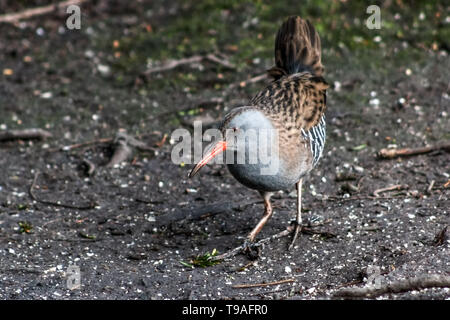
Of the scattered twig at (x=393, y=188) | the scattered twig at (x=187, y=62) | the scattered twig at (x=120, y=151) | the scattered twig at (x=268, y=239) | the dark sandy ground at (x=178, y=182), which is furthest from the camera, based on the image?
the scattered twig at (x=187, y=62)

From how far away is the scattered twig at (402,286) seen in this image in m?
4.37

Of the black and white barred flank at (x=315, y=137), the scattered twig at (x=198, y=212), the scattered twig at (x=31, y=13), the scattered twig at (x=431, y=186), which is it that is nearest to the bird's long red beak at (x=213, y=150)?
the black and white barred flank at (x=315, y=137)

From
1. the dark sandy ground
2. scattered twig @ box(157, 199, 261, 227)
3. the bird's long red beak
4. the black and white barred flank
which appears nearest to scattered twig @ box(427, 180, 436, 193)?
the dark sandy ground

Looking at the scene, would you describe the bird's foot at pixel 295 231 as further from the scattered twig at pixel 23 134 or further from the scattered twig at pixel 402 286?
the scattered twig at pixel 23 134

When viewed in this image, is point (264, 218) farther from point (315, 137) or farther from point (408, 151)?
point (408, 151)

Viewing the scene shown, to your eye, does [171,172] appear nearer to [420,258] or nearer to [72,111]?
[72,111]

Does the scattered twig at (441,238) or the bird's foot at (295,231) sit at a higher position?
the bird's foot at (295,231)

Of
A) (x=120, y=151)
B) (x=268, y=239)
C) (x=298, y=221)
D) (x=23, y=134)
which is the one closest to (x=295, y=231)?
(x=298, y=221)

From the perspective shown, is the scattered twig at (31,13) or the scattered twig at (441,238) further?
the scattered twig at (31,13)

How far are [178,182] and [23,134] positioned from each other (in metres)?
1.97

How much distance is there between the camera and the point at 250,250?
5352 millimetres

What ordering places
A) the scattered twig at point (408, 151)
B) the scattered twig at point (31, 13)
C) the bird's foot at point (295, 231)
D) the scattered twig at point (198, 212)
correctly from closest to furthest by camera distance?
the bird's foot at point (295, 231) < the scattered twig at point (198, 212) < the scattered twig at point (408, 151) < the scattered twig at point (31, 13)

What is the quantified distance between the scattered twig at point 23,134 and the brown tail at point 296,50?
2786 mm
